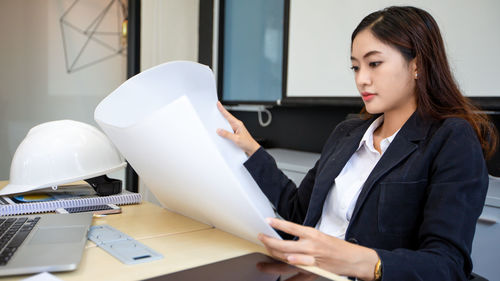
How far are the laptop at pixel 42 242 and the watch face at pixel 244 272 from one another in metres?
0.17

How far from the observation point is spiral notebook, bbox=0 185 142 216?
3.65ft

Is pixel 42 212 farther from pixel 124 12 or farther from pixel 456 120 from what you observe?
pixel 124 12

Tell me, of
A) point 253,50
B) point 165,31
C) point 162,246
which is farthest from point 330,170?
point 165,31

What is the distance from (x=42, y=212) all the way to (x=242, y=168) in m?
0.53

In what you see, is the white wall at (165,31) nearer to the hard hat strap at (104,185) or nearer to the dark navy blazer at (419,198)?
the hard hat strap at (104,185)

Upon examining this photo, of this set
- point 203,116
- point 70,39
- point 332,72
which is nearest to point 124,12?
point 70,39

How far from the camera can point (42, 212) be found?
3.71 ft

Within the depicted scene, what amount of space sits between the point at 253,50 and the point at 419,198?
215cm

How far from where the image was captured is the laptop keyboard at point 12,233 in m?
0.75

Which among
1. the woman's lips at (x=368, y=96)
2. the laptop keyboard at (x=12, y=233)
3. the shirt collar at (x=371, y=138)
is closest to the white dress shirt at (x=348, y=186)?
the shirt collar at (x=371, y=138)

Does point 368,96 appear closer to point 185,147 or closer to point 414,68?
point 414,68

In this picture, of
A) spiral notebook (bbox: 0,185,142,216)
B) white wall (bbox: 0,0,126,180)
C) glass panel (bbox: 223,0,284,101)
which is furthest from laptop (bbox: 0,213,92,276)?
white wall (bbox: 0,0,126,180)

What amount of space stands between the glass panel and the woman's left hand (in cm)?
201

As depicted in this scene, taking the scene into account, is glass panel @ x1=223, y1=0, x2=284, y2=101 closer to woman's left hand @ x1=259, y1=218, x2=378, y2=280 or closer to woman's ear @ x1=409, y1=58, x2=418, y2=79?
woman's ear @ x1=409, y1=58, x2=418, y2=79
